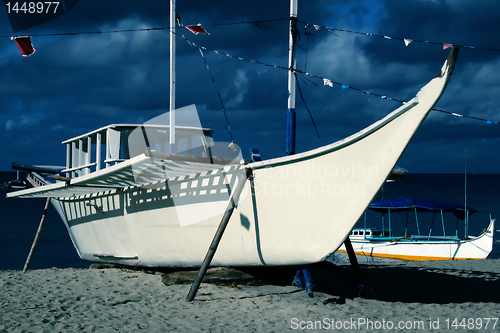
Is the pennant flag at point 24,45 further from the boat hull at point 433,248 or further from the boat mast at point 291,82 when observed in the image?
the boat hull at point 433,248

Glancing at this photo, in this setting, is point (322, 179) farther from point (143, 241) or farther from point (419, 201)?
point (419, 201)

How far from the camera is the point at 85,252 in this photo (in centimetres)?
1330

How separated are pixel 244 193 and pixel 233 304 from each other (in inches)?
81.5

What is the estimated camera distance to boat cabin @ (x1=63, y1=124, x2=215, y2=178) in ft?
34.1

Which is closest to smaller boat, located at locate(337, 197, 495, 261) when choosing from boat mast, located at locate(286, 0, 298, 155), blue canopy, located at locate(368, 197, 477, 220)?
blue canopy, located at locate(368, 197, 477, 220)

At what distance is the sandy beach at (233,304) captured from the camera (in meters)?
6.74

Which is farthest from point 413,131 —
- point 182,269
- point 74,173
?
point 74,173

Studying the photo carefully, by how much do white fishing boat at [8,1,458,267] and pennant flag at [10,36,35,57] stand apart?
328 cm

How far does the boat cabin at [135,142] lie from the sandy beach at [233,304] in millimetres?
2960

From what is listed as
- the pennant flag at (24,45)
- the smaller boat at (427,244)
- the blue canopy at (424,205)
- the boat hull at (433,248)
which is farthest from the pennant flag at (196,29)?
the boat hull at (433,248)

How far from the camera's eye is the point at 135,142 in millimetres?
10758

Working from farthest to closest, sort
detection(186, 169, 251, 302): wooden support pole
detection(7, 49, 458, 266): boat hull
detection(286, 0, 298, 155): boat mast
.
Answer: detection(286, 0, 298, 155): boat mast < detection(186, 169, 251, 302): wooden support pole < detection(7, 49, 458, 266): boat hull

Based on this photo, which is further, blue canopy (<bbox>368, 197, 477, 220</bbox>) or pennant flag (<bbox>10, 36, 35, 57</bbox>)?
blue canopy (<bbox>368, 197, 477, 220</bbox>)

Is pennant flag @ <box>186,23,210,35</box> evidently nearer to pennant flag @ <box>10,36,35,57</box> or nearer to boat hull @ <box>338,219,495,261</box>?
pennant flag @ <box>10,36,35,57</box>
